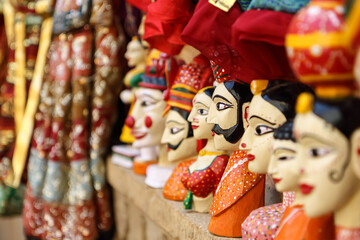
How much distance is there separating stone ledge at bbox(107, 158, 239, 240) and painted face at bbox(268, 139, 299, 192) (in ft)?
0.94

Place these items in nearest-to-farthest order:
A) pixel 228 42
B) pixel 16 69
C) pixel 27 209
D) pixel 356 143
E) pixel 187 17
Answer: pixel 356 143
pixel 228 42
pixel 187 17
pixel 27 209
pixel 16 69

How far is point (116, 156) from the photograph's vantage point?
1662mm

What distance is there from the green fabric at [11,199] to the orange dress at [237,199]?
130cm

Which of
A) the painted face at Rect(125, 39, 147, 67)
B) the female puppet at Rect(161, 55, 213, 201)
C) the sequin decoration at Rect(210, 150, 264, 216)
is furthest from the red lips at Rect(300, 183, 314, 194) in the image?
the painted face at Rect(125, 39, 147, 67)

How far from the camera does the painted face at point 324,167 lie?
0.56m

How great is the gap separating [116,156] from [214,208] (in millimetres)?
790

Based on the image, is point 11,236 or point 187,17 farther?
point 11,236

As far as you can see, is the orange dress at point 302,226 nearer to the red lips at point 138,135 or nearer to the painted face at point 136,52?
the red lips at point 138,135

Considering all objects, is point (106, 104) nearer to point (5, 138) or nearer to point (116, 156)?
point (116, 156)

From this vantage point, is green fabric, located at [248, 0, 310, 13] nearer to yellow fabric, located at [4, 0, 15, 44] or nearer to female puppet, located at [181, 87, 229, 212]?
female puppet, located at [181, 87, 229, 212]

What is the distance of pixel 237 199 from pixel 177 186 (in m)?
0.30

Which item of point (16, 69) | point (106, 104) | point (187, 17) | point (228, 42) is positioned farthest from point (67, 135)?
point (228, 42)

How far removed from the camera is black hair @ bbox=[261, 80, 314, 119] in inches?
29.1

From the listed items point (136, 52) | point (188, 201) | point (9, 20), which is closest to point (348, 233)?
point (188, 201)
